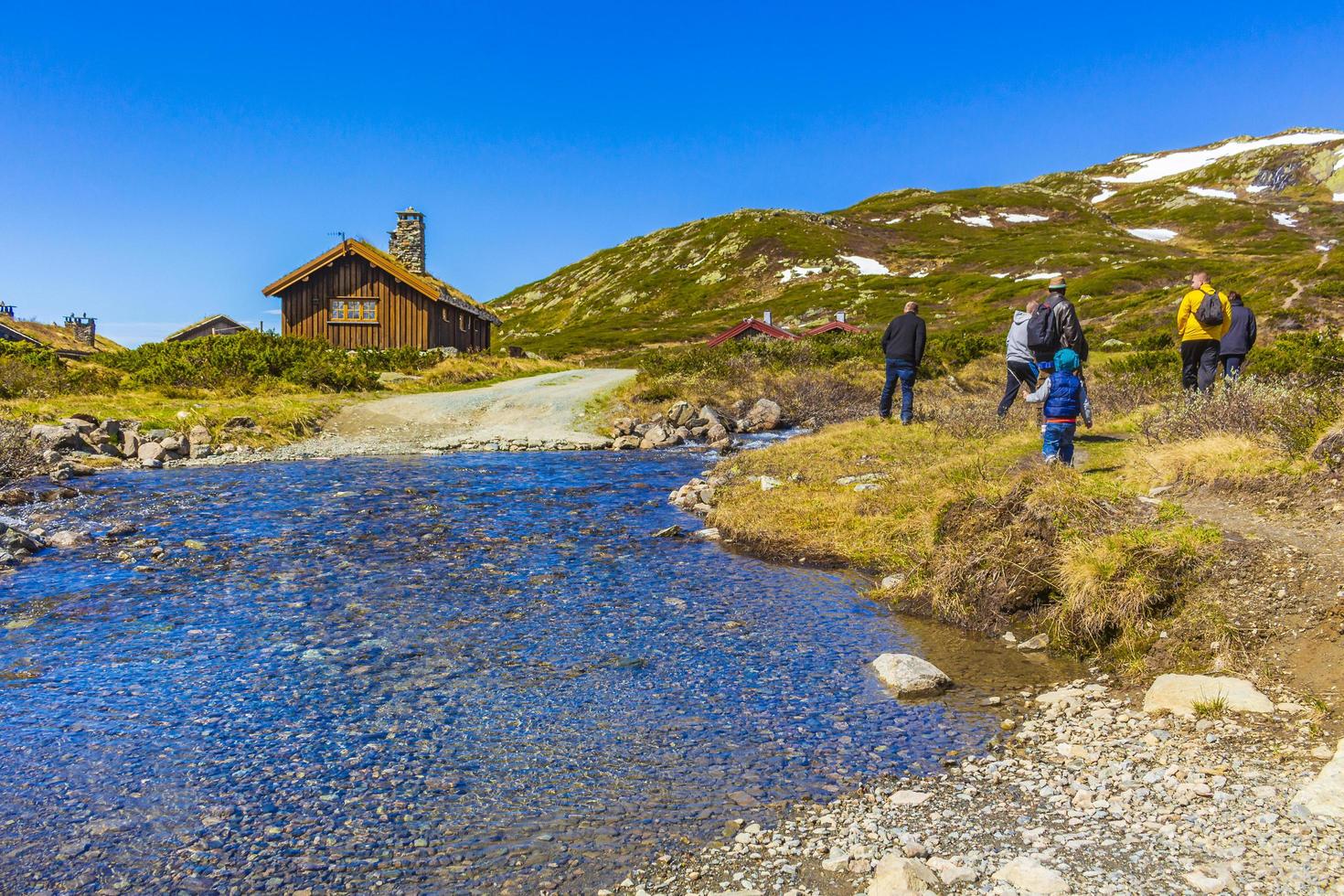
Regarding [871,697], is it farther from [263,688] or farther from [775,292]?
[775,292]

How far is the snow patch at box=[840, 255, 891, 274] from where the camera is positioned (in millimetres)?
109750

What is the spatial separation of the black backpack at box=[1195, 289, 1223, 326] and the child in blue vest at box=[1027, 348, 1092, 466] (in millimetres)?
4280

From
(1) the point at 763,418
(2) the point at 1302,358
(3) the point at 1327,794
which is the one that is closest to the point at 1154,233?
(1) the point at 763,418

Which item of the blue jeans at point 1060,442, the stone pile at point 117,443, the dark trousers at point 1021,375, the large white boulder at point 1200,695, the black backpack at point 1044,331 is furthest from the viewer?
the stone pile at point 117,443

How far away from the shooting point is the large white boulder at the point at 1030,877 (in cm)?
468

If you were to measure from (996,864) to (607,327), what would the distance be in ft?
329

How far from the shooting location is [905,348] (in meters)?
19.8

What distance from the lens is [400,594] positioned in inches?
440

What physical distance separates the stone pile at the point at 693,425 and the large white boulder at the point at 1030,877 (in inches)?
874

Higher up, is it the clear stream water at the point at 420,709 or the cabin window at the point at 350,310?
the cabin window at the point at 350,310

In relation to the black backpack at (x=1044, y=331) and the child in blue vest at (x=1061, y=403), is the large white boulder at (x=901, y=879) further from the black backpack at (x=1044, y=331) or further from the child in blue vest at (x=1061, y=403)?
the black backpack at (x=1044, y=331)

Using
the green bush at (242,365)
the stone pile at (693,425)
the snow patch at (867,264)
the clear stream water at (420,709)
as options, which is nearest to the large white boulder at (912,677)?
the clear stream water at (420,709)

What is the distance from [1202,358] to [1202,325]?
2.20ft

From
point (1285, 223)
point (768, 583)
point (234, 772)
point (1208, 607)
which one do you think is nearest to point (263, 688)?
point (234, 772)
